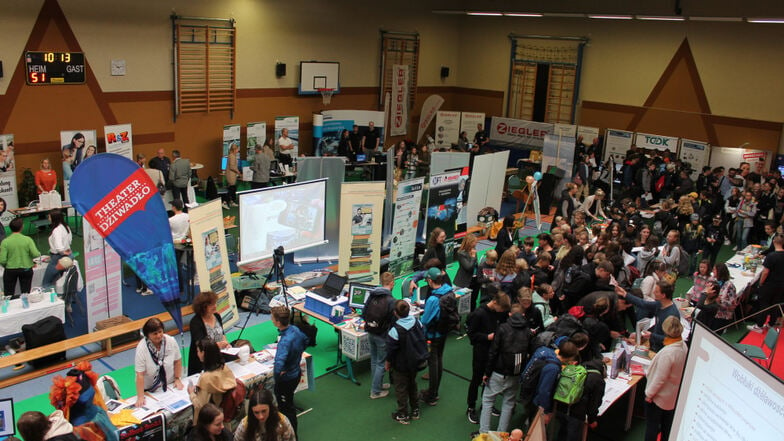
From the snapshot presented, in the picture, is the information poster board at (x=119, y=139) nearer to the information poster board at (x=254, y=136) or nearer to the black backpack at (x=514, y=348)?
the information poster board at (x=254, y=136)

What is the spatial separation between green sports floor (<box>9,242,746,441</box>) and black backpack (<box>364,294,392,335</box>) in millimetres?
837

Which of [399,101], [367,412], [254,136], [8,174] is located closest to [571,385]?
[367,412]

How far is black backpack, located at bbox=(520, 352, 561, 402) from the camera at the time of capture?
5.62 metres

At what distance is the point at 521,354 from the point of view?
19.8 feet

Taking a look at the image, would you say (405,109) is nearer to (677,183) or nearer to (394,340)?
(677,183)

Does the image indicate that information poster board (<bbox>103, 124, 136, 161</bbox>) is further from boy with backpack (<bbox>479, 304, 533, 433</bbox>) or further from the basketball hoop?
boy with backpack (<bbox>479, 304, 533, 433</bbox>)

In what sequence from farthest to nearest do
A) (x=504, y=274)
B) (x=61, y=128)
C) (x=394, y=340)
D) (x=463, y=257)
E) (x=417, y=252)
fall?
(x=61, y=128) < (x=417, y=252) < (x=463, y=257) < (x=504, y=274) < (x=394, y=340)

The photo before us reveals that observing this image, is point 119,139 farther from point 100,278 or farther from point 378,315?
point 378,315

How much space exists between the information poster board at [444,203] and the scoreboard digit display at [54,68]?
7614 mm

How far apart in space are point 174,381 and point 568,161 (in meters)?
12.3

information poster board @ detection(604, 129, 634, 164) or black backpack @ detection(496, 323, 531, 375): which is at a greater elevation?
information poster board @ detection(604, 129, 634, 164)

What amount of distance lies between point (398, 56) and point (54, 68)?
10.3 meters

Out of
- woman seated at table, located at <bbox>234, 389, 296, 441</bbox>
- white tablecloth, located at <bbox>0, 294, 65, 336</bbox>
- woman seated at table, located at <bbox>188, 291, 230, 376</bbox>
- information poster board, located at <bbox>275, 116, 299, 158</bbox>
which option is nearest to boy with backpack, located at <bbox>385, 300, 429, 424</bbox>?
woman seated at table, located at <bbox>188, 291, 230, 376</bbox>

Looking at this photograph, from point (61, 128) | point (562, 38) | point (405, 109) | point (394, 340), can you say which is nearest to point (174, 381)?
point (394, 340)
